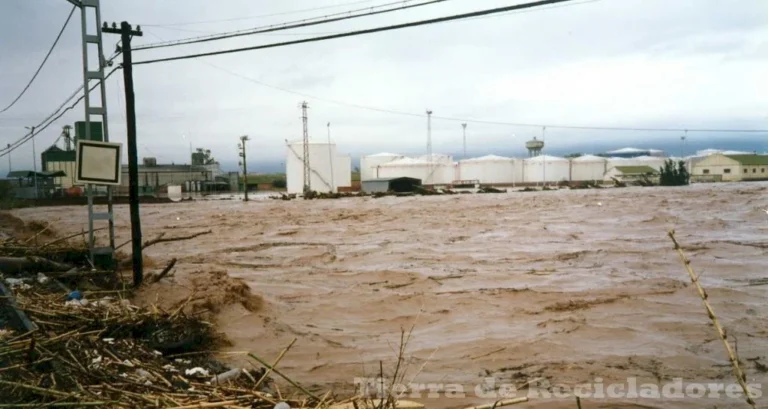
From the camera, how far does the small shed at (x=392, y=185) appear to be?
5838cm

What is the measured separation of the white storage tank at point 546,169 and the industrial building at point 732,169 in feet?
60.5

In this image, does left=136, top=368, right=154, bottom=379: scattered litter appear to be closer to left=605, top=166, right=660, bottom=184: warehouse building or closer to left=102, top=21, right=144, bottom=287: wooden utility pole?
A: left=102, top=21, right=144, bottom=287: wooden utility pole

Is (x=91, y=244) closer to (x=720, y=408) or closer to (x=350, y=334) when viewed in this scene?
(x=350, y=334)

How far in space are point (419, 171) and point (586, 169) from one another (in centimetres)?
2572

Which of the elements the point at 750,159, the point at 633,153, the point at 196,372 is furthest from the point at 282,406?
the point at 633,153

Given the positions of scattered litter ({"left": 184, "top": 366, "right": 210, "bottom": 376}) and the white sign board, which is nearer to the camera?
scattered litter ({"left": 184, "top": 366, "right": 210, "bottom": 376})

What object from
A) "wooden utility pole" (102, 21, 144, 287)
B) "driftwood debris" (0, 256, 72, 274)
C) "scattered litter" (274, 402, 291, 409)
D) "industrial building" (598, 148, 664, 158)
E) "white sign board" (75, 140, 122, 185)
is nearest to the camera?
"scattered litter" (274, 402, 291, 409)

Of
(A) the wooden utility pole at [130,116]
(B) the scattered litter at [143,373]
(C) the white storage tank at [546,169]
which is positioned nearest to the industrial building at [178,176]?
(C) the white storage tank at [546,169]

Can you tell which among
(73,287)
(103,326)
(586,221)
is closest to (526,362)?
(103,326)

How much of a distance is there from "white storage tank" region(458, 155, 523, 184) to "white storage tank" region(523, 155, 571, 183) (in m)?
1.22

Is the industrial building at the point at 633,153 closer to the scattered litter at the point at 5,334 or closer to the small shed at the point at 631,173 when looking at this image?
the small shed at the point at 631,173

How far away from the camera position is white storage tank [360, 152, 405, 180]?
8006 cm

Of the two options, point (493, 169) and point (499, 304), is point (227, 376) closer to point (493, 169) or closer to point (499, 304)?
point (499, 304)

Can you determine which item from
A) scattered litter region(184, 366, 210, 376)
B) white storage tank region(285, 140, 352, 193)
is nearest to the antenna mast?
white storage tank region(285, 140, 352, 193)
